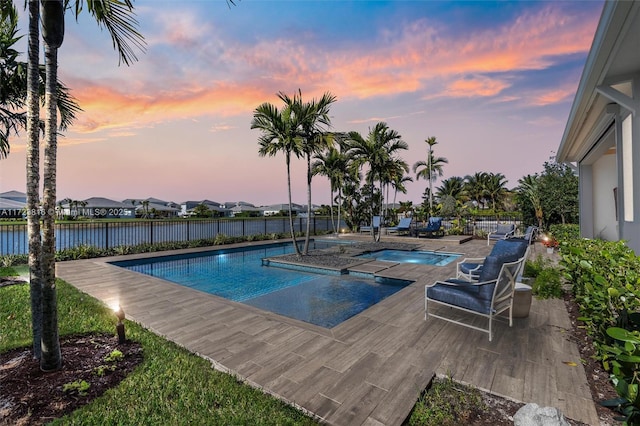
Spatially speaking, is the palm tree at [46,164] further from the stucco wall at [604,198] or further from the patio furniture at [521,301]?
the stucco wall at [604,198]

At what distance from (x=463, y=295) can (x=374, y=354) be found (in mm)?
1421

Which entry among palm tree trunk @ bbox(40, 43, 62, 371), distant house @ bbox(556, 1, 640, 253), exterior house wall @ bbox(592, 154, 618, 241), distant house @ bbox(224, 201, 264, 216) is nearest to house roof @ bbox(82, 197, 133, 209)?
distant house @ bbox(224, 201, 264, 216)

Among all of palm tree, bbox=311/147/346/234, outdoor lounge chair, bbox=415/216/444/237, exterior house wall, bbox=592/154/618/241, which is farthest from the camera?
palm tree, bbox=311/147/346/234

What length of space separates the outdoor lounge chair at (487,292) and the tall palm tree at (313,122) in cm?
616

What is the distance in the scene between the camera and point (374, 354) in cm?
283

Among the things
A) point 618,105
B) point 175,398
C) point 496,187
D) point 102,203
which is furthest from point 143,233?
point 496,187

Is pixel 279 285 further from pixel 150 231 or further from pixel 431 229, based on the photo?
pixel 431 229

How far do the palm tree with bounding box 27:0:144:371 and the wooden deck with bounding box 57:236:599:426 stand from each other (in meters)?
1.17

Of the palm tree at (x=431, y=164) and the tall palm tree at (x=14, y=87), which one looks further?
the palm tree at (x=431, y=164)

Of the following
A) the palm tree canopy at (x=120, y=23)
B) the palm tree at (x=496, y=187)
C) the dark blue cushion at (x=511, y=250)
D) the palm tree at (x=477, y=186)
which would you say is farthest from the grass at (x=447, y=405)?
the palm tree at (x=477, y=186)

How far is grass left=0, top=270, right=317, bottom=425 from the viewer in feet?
6.38

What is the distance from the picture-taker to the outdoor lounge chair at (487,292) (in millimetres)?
3193

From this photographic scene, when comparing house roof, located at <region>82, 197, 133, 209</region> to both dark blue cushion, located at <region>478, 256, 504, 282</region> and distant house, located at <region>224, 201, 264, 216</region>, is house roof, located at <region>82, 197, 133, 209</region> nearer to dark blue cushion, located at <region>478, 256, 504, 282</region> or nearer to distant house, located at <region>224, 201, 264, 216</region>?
distant house, located at <region>224, 201, 264, 216</region>

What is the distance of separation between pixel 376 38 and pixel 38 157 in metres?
8.93
